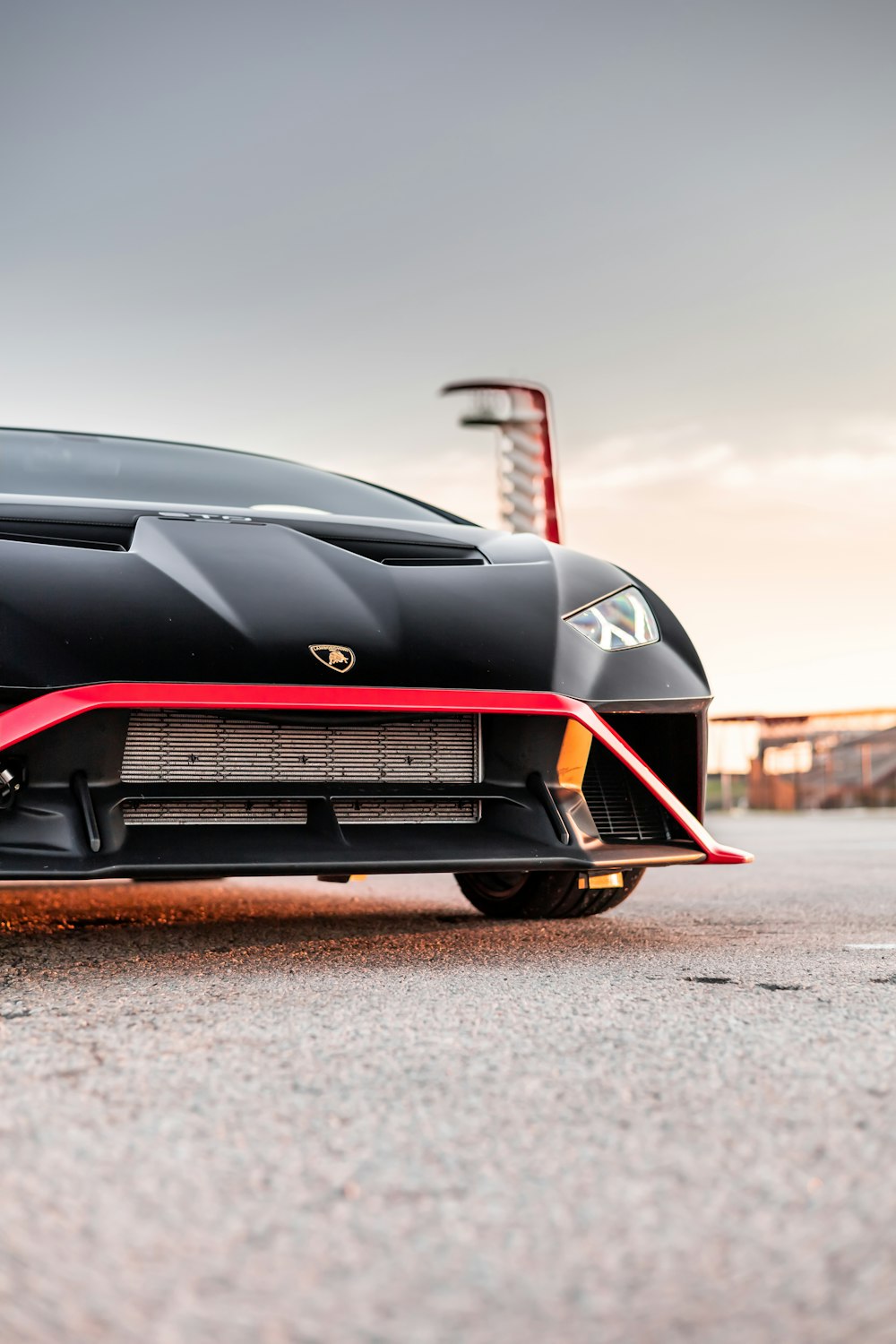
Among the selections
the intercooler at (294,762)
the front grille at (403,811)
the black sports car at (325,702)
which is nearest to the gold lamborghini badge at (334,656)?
the black sports car at (325,702)

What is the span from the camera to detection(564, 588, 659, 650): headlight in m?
2.95

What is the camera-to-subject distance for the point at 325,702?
2.62 meters

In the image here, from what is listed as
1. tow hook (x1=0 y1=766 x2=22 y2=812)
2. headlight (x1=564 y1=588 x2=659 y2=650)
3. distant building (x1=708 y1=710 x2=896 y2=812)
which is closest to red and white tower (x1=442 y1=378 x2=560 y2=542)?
distant building (x1=708 y1=710 x2=896 y2=812)

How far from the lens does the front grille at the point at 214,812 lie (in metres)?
2.57

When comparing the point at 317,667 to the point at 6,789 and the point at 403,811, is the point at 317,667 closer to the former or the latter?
the point at 403,811

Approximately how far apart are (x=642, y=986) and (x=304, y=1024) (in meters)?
0.67

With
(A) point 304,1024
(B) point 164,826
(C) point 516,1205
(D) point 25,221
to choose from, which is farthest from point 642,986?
(D) point 25,221

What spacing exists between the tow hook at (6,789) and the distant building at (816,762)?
1712 centimetres

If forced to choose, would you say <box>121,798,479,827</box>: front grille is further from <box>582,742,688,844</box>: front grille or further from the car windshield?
the car windshield

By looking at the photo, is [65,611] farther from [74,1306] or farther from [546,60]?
[546,60]

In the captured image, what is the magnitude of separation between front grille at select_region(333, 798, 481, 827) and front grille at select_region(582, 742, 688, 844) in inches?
11.5

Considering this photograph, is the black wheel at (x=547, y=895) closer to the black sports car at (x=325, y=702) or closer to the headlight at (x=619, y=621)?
the black sports car at (x=325, y=702)

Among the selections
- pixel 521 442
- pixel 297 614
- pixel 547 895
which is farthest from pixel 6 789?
pixel 521 442

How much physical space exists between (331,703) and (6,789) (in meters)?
0.64
